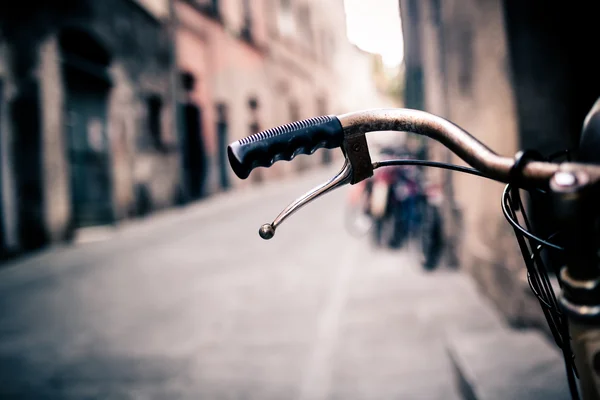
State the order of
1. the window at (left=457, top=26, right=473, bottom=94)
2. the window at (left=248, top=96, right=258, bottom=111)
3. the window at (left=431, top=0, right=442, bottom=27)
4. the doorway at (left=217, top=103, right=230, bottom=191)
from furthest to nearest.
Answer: the window at (left=248, top=96, right=258, bottom=111) < the doorway at (left=217, top=103, right=230, bottom=191) < the window at (left=431, top=0, right=442, bottom=27) < the window at (left=457, top=26, right=473, bottom=94)

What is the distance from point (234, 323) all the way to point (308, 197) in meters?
3.66

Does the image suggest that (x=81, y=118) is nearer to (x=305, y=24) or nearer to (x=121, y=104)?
(x=121, y=104)

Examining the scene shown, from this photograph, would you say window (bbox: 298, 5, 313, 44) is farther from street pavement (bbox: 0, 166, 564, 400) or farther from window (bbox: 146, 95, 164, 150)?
street pavement (bbox: 0, 166, 564, 400)

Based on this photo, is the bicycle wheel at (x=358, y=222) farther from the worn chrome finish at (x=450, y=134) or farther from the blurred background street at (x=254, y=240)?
the worn chrome finish at (x=450, y=134)

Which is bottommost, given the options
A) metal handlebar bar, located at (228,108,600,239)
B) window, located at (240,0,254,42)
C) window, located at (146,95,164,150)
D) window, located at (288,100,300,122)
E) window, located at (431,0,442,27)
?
metal handlebar bar, located at (228,108,600,239)

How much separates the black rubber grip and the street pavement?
2.36 m

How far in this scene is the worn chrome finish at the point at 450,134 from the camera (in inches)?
30.9

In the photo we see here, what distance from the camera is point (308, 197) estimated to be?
2.94 ft

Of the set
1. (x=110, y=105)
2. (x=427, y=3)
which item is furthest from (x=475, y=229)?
(x=110, y=105)

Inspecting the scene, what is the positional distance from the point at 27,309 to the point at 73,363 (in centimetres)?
184

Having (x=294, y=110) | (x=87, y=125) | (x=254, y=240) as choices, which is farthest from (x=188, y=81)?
(x=294, y=110)

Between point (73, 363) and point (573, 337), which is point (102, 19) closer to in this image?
point (73, 363)

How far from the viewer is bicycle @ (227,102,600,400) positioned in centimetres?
69

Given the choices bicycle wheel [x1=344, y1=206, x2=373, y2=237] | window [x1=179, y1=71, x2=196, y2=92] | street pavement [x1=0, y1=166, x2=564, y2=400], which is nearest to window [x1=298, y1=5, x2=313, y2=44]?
window [x1=179, y1=71, x2=196, y2=92]
